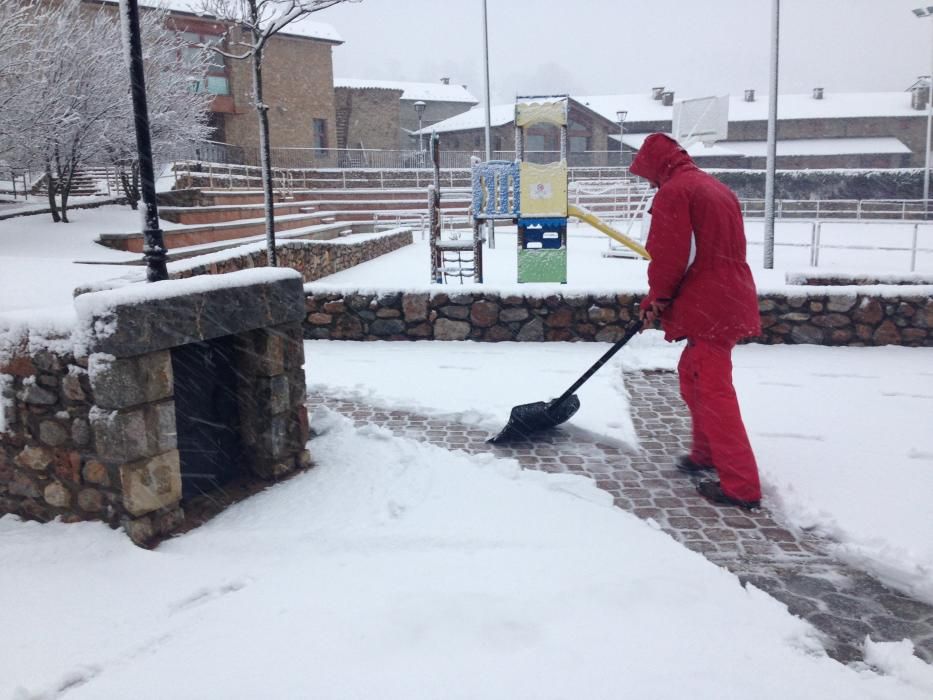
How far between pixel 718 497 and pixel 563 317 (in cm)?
390

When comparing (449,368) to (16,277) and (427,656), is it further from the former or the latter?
(16,277)

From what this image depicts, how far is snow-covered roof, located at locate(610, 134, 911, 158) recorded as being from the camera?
40375 mm

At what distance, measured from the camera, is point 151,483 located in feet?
10.9

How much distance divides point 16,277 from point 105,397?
6.52 meters

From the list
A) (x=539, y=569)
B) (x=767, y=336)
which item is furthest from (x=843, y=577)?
(x=767, y=336)

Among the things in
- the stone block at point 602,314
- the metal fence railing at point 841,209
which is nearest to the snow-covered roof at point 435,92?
the metal fence railing at point 841,209

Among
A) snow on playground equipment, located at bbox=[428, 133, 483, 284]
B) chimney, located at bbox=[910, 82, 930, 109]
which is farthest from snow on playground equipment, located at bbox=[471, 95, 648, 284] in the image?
chimney, located at bbox=[910, 82, 930, 109]

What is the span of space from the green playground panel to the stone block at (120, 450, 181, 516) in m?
8.37

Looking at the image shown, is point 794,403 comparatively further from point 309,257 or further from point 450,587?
point 309,257

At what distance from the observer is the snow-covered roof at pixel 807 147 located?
4038cm

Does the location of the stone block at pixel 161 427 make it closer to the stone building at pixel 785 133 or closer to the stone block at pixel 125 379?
the stone block at pixel 125 379

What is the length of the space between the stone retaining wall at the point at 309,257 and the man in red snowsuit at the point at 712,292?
5.27m

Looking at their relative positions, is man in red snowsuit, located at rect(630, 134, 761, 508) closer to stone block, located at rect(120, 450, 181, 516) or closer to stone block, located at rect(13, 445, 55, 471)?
stone block, located at rect(120, 450, 181, 516)

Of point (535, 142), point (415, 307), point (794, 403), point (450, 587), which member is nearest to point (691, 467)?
point (794, 403)
